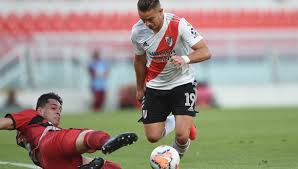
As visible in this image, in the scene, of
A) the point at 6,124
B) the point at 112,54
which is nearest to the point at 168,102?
the point at 6,124

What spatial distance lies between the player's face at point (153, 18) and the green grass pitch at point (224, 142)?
1.87 m

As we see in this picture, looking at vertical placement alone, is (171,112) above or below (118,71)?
above

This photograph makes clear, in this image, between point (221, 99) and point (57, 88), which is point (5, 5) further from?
point (221, 99)

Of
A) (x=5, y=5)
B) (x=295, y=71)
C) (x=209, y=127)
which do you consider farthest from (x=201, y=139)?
(x=5, y=5)

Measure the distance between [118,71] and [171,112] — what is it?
52.7 feet

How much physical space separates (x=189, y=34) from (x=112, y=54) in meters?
17.9

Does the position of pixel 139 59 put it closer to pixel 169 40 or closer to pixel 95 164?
pixel 169 40

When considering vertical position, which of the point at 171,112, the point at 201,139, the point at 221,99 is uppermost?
the point at 171,112

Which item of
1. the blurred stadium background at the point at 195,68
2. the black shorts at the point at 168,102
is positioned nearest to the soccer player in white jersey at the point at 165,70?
the black shorts at the point at 168,102

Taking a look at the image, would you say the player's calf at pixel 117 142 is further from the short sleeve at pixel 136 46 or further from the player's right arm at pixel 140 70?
the player's right arm at pixel 140 70

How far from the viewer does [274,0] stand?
37312mm

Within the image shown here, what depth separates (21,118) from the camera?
8.23m

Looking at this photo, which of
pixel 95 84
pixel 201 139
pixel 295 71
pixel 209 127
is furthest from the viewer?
pixel 295 71

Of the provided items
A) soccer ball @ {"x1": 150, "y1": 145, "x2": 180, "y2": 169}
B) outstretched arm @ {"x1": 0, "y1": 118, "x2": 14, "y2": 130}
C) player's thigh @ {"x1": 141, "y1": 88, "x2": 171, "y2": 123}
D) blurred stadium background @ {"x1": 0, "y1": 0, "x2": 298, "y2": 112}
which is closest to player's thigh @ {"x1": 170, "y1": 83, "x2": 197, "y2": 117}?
player's thigh @ {"x1": 141, "y1": 88, "x2": 171, "y2": 123}
